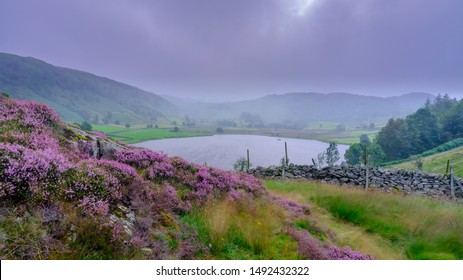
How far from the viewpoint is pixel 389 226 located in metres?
7.17

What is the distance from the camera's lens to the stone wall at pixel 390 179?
51.3 feet

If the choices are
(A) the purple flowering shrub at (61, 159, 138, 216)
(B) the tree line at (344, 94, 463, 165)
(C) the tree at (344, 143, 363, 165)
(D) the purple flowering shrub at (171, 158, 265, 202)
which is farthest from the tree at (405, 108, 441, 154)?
(A) the purple flowering shrub at (61, 159, 138, 216)

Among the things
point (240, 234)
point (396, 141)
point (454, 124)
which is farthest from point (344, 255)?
point (454, 124)

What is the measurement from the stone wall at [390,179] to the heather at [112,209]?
11490mm

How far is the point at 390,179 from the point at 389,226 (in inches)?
445

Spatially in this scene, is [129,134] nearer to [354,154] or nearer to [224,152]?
[224,152]

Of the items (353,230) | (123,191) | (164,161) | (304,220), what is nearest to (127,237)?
(123,191)

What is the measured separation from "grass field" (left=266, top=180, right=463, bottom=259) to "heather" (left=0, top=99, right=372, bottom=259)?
A: 4.72 ft

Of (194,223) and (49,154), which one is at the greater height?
(49,154)

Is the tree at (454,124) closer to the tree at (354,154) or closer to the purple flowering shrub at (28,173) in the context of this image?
the tree at (354,154)

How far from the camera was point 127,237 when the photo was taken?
11.0ft

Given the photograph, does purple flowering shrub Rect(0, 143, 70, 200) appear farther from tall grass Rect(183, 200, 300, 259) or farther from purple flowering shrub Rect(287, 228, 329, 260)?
purple flowering shrub Rect(287, 228, 329, 260)
